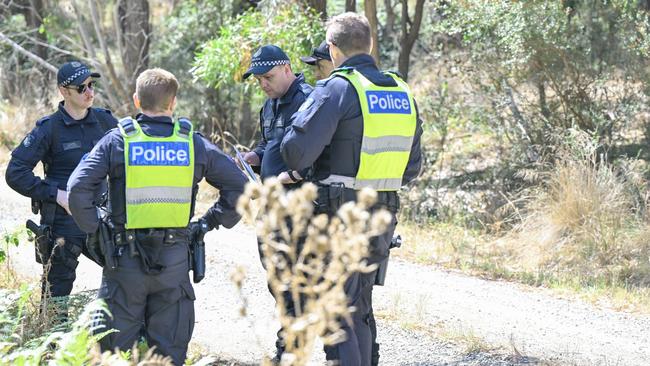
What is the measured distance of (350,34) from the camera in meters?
5.23

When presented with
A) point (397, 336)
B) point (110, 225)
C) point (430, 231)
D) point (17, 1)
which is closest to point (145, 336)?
point (110, 225)

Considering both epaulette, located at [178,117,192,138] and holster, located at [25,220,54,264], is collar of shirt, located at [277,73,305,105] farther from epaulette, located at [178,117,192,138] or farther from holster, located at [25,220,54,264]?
holster, located at [25,220,54,264]

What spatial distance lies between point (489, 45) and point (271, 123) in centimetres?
640

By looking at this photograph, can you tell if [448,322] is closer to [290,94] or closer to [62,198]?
[290,94]

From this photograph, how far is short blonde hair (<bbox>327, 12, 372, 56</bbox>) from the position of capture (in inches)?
206

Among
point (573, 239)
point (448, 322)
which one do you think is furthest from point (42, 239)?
point (573, 239)

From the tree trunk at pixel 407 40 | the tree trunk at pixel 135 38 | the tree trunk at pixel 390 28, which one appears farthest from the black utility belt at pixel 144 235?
the tree trunk at pixel 390 28

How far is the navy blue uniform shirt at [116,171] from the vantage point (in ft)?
15.5

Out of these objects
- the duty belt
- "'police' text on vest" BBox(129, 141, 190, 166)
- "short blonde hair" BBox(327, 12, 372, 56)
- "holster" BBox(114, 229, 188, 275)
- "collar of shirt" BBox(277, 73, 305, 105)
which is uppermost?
"short blonde hair" BBox(327, 12, 372, 56)

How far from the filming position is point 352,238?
291cm

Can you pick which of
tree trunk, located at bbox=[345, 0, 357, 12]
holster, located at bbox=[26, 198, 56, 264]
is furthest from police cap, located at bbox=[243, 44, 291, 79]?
tree trunk, located at bbox=[345, 0, 357, 12]

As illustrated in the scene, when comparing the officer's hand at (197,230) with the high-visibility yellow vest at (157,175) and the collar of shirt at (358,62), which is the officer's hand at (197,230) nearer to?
the high-visibility yellow vest at (157,175)

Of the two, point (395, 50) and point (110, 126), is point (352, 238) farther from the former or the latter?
point (395, 50)

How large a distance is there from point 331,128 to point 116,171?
1.12 meters
